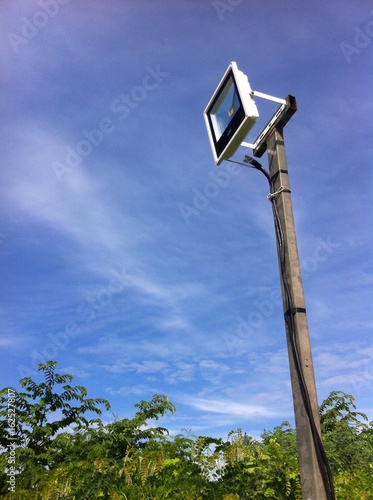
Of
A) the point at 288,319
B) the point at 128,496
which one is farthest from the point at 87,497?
the point at 288,319

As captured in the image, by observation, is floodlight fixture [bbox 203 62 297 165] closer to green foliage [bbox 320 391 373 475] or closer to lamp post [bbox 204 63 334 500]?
lamp post [bbox 204 63 334 500]

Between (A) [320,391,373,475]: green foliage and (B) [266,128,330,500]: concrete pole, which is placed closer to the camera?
(B) [266,128,330,500]: concrete pole

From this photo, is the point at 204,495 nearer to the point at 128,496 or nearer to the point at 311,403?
the point at 128,496

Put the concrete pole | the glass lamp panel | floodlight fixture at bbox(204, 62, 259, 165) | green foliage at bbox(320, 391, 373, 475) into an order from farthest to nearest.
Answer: green foliage at bbox(320, 391, 373, 475) < the glass lamp panel < floodlight fixture at bbox(204, 62, 259, 165) < the concrete pole

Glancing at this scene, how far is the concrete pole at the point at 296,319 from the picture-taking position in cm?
282

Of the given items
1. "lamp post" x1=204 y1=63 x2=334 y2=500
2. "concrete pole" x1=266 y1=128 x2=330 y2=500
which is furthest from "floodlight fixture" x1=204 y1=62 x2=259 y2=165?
"concrete pole" x1=266 y1=128 x2=330 y2=500

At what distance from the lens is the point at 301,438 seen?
9.57ft

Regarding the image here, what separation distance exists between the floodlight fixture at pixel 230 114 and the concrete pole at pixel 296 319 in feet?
1.19

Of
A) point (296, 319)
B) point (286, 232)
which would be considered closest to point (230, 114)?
point (286, 232)

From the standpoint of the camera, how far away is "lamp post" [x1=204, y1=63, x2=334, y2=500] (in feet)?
9.29

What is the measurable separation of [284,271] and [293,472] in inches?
84.5

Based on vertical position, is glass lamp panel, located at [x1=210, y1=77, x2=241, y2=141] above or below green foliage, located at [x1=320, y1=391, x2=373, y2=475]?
above

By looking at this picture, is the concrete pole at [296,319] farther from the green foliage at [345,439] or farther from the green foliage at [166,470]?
the green foliage at [345,439]

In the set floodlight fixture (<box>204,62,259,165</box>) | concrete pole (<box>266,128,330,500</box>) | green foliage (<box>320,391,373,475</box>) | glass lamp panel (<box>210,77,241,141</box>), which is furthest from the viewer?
green foliage (<box>320,391,373,475</box>)
